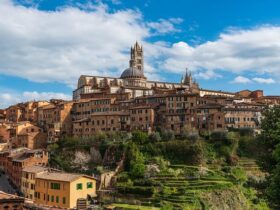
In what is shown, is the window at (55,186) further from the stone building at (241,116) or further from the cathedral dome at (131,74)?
the cathedral dome at (131,74)

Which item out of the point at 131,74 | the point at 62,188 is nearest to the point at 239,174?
the point at 62,188

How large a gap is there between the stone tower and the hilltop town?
36.4 meters

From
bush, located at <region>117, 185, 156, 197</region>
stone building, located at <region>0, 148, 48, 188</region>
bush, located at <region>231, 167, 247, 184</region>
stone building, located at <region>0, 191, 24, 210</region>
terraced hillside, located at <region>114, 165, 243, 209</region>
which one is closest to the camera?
stone building, located at <region>0, 191, 24, 210</region>

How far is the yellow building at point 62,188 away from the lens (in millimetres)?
55562

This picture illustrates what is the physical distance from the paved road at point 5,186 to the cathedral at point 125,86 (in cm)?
3309

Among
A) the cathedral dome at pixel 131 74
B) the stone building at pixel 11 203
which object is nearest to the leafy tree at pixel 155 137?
Result: the cathedral dome at pixel 131 74

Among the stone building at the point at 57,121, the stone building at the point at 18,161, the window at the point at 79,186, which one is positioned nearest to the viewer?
the window at the point at 79,186

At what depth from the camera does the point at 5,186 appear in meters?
69.8

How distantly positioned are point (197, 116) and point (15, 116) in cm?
5675

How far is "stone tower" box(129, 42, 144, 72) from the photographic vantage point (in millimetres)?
140750

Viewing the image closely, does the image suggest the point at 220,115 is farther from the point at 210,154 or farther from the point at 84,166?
the point at 84,166

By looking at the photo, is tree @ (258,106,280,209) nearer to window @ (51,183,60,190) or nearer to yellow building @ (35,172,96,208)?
yellow building @ (35,172,96,208)

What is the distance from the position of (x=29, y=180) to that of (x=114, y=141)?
60.6 ft

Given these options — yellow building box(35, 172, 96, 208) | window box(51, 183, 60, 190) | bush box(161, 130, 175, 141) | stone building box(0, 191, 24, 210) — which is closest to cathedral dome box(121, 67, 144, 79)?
bush box(161, 130, 175, 141)
